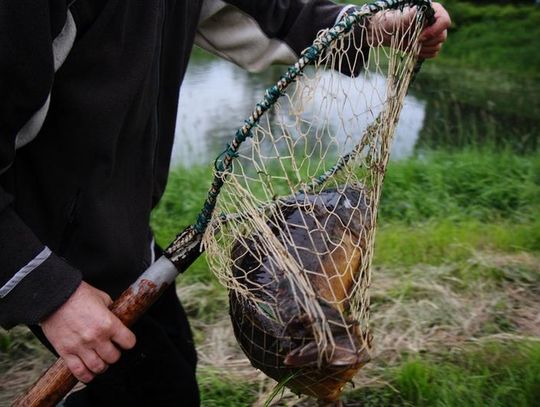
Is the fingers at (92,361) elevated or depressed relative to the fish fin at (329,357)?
elevated

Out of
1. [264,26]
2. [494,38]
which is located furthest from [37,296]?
[494,38]

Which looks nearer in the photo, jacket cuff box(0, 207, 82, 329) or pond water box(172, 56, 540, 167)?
jacket cuff box(0, 207, 82, 329)

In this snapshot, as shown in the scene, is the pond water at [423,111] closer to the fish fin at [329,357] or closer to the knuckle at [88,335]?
the knuckle at [88,335]

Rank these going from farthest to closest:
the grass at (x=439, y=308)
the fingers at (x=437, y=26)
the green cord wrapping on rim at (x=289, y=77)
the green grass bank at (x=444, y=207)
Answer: the green grass bank at (x=444, y=207) → the grass at (x=439, y=308) → the fingers at (x=437, y=26) → the green cord wrapping on rim at (x=289, y=77)

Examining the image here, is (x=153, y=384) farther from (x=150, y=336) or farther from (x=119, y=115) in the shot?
(x=119, y=115)

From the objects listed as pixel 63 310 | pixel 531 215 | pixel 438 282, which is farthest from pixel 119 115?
pixel 531 215

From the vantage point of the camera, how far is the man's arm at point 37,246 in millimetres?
1201

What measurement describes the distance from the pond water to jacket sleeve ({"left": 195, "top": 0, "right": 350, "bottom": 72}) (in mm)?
4106

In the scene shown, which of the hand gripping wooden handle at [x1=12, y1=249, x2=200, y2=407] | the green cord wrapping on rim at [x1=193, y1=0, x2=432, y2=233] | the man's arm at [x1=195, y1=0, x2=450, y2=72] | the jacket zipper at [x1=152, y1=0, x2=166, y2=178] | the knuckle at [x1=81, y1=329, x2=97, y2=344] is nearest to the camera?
the green cord wrapping on rim at [x1=193, y1=0, x2=432, y2=233]

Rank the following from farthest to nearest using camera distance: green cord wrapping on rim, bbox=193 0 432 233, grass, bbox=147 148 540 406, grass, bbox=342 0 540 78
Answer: grass, bbox=342 0 540 78 → grass, bbox=147 148 540 406 → green cord wrapping on rim, bbox=193 0 432 233

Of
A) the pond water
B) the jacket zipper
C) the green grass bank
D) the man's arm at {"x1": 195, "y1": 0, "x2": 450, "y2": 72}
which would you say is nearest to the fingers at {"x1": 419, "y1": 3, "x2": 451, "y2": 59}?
the man's arm at {"x1": 195, "y1": 0, "x2": 450, "y2": 72}

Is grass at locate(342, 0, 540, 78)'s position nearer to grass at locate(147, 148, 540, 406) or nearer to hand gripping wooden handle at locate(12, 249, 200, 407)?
grass at locate(147, 148, 540, 406)

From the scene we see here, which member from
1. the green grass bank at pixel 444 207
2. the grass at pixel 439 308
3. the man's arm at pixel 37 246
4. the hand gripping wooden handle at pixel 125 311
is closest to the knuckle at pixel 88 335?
the man's arm at pixel 37 246

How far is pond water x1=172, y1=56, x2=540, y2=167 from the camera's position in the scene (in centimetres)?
736
